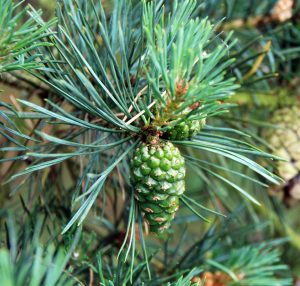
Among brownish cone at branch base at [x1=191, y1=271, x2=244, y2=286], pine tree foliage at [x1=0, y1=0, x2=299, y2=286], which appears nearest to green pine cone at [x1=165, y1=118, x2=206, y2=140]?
pine tree foliage at [x1=0, y1=0, x2=299, y2=286]

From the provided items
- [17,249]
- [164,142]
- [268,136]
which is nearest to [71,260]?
[17,249]

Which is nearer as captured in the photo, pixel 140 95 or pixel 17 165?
pixel 140 95

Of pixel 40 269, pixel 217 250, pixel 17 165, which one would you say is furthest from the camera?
pixel 217 250

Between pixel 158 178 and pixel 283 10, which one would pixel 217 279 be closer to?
pixel 158 178

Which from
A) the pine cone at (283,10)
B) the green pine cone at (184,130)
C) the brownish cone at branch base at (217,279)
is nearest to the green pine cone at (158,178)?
the green pine cone at (184,130)

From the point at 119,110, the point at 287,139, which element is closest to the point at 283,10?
the point at 287,139

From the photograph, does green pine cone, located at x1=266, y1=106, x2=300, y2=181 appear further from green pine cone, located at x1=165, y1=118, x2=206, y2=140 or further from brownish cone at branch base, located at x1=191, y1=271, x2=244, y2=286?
green pine cone, located at x1=165, y1=118, x2=206, y2=140

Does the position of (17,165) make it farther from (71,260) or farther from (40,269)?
(40,269)

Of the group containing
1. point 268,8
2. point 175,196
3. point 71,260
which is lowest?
point 71,260
